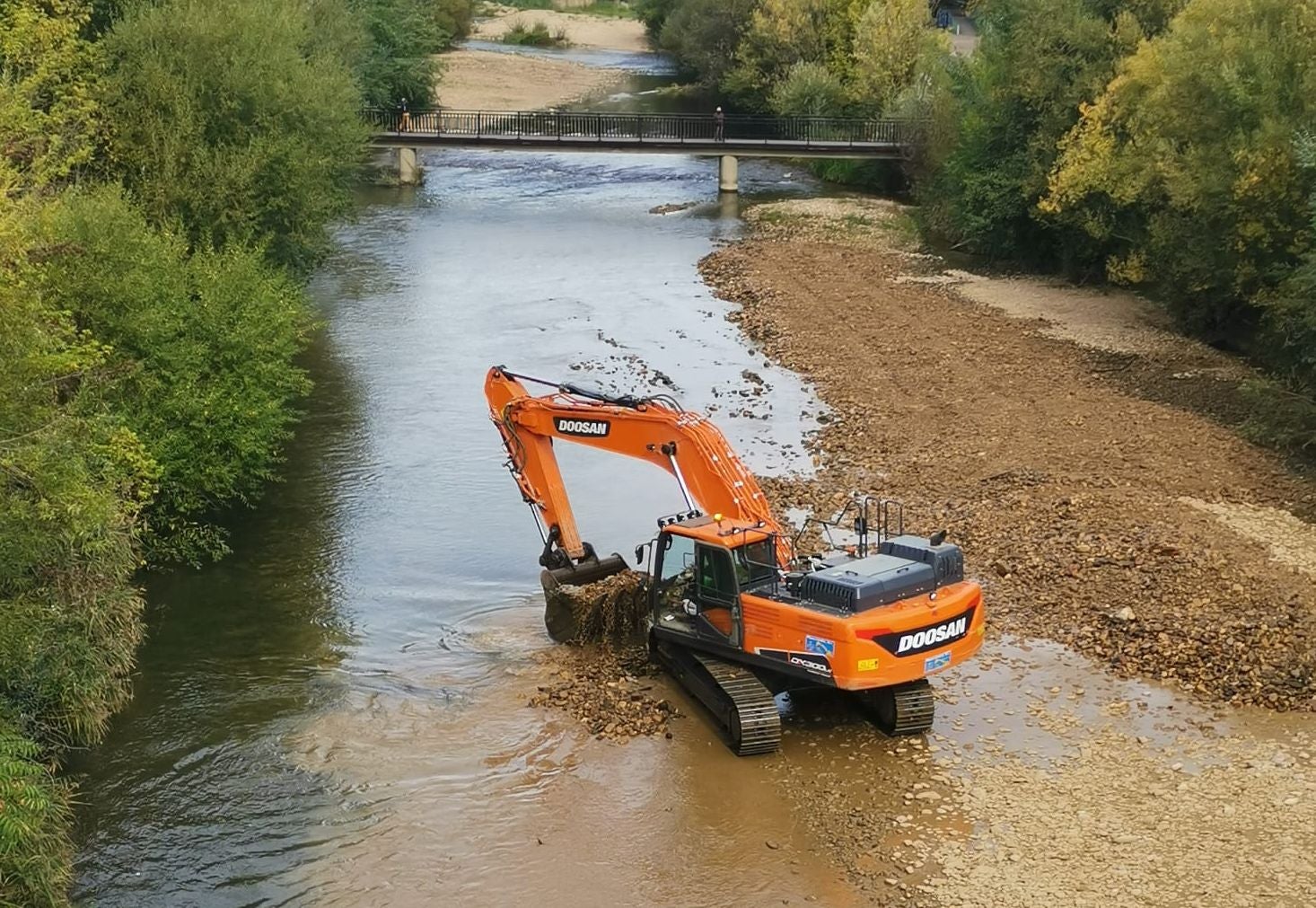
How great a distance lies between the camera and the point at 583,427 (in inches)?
706

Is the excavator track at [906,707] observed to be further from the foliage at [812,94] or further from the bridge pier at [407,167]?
the foliage at [812,94]

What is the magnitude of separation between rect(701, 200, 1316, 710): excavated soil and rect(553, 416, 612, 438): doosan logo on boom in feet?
18.0

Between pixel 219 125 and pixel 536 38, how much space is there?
264ft

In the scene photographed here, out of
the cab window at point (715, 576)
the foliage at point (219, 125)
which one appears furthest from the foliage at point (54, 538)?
the foliage at point (219, 125)

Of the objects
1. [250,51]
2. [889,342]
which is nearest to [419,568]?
[250,51]

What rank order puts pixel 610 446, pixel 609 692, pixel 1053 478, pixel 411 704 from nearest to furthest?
pixel 609 692, pixel 411 704, pixel 610 446, pixel 1053 478

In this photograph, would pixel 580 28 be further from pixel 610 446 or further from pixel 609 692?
pixel 609 692

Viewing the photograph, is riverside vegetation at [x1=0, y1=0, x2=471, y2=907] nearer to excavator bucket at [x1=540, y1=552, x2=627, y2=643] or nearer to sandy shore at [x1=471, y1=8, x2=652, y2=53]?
excavator bucket at [x1=540, y1=552, x2=627, y2=643]

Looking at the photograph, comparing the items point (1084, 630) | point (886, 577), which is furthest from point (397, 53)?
point (886, 577)

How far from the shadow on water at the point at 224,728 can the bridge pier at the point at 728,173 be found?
1389 inches

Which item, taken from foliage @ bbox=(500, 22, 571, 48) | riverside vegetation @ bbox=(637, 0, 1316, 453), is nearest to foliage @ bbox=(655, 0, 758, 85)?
riverside vegetation @ bbox=(637, 0, 1316, 453)

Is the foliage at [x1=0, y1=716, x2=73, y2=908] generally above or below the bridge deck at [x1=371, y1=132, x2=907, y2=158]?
below

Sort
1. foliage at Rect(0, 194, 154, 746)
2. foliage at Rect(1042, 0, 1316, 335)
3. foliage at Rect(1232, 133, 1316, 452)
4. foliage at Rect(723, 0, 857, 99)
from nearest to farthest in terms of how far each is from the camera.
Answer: foliage at Rect(0, 194, 154, 746) < foliage at Rect(1232, 133, 1316, 452) < foliage at Rect(1042, 0, 1316, 335) < foliage at Rect(723, 0, 857, 99)

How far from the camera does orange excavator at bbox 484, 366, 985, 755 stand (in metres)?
14.6
